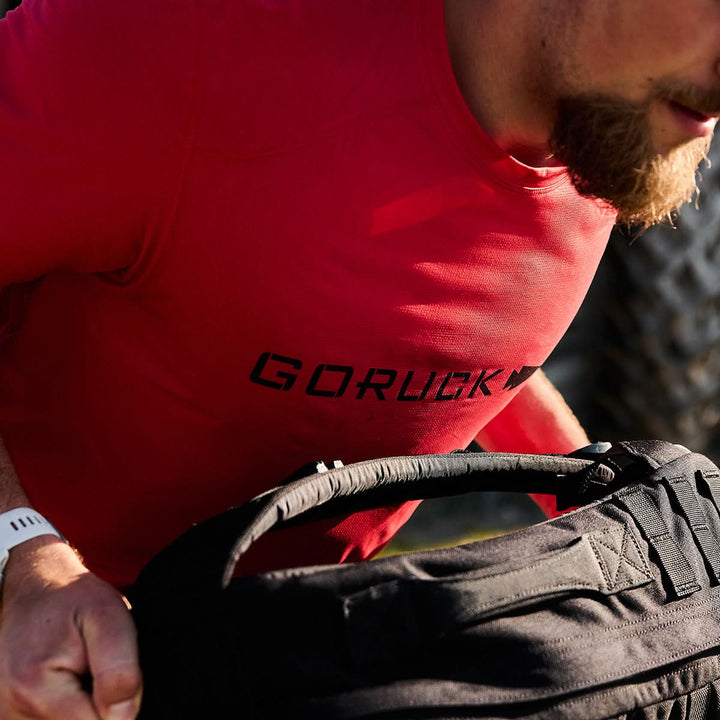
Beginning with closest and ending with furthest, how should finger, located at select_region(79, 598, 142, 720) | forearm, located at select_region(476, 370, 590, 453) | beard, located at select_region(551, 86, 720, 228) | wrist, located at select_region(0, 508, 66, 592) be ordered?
finger, located at select_region(79, 598, 142, 720) → wrist, located at select_region(0, 508, 66, 592) → beard, located at select_region(551, 86, 720, 228) → forearm, located at select_region(476, 370, 590, 453)

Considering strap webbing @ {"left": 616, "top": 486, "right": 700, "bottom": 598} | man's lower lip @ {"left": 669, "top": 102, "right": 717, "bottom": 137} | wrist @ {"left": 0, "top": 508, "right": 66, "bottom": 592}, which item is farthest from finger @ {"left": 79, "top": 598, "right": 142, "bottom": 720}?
man's lower lip @ {"left": 669, "top": 102, "right": 717, "bottom": 137}

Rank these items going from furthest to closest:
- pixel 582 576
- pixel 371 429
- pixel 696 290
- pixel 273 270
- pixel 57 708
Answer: pixel 696 290
pixel 371 429
pixel 273 270
pixel 582 576
pixel 57 708

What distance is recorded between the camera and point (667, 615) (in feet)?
2.88

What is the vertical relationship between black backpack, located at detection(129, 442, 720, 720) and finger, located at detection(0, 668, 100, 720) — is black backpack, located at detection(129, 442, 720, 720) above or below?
above

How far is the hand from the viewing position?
2.33 ft

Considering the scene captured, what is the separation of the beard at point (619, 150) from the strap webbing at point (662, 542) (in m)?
0.37

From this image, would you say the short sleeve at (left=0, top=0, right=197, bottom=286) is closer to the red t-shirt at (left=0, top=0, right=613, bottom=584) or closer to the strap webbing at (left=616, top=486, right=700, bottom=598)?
the red t-shirt at (left=0, top=0, right=613, bottom=584)

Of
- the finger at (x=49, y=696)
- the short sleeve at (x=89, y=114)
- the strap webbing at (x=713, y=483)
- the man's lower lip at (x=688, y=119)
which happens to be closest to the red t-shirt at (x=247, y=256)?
the short sleeve at (x=89, y=114)

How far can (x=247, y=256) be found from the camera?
3.24 ft

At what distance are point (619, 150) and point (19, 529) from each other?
2.40 feet

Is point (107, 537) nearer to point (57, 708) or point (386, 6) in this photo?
point (57, 708)

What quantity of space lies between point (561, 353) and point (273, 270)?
1571 millimetres

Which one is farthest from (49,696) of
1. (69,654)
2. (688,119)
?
(688,119)

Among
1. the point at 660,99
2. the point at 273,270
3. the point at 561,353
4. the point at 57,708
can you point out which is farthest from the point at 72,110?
the point at 561,353
